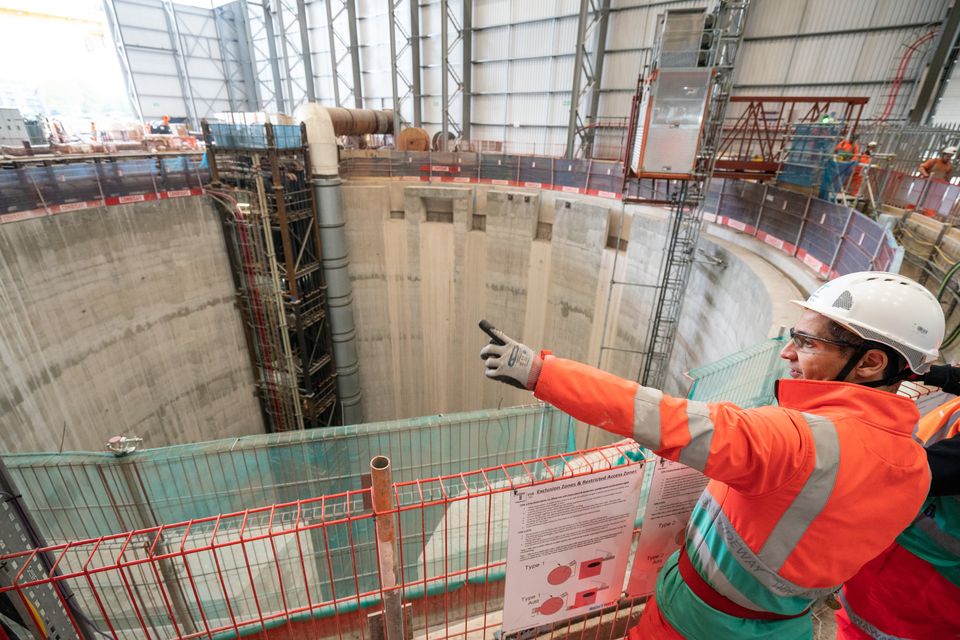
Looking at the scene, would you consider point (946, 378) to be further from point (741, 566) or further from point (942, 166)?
Answer: point (942, 166)

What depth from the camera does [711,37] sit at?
5.77m

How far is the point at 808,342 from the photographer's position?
149 cm

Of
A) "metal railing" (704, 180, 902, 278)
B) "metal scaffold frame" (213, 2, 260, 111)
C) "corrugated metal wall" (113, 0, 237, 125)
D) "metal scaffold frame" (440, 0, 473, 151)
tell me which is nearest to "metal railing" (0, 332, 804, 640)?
"metal railing" (704, 180, 902, 278)

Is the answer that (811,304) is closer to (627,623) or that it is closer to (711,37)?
(627,623)

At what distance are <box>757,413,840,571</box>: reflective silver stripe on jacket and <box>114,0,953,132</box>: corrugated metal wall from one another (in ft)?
42.3

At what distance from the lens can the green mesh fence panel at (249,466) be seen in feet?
10.6

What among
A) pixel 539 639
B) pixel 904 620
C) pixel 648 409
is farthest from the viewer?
pixel 539 639

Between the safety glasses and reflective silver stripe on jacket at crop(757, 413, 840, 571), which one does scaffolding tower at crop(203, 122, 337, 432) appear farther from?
reflective silver stripe on jacket at crop(757, 413, 840, 571)

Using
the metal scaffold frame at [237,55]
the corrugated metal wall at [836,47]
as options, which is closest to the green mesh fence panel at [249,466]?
the corrugated metal wall at [836,47]

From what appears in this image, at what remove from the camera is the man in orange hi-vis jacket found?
1205mm

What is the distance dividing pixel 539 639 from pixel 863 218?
526cm

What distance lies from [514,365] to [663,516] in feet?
5.13

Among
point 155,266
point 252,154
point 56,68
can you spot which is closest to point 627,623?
point 252,154

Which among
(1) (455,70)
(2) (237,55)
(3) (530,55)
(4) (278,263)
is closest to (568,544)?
(4) (278,263)
